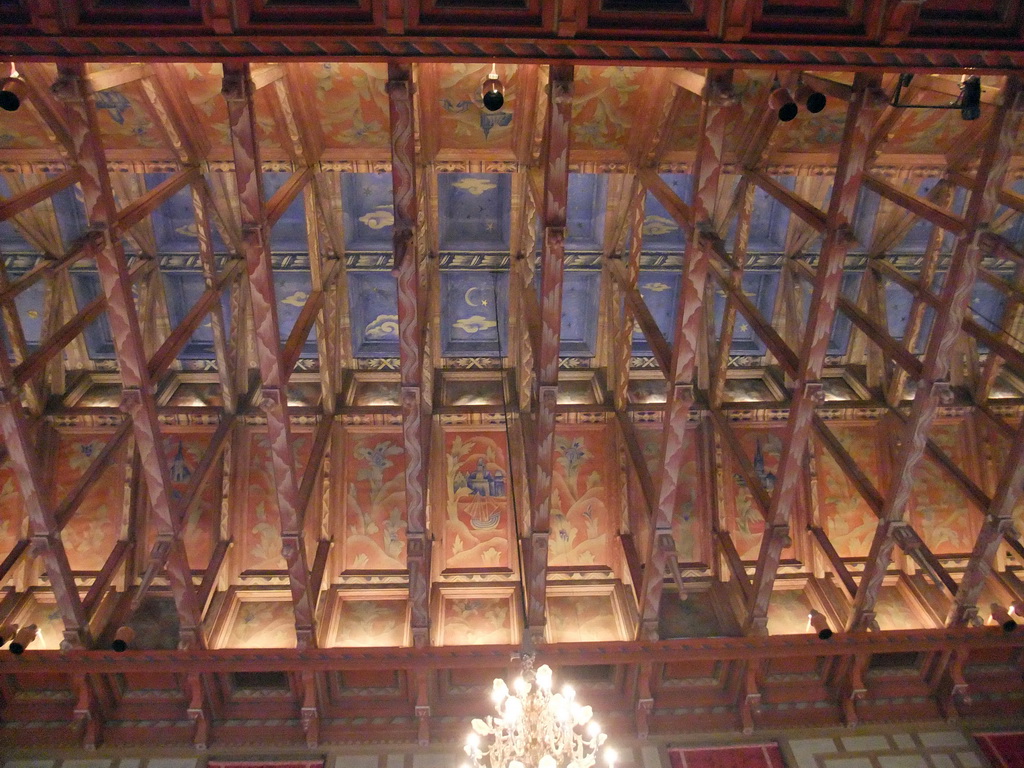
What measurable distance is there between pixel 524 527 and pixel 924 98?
19.8 feet

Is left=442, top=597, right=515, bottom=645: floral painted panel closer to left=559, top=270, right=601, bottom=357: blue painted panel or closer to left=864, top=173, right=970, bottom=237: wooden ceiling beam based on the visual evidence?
left=559, top=270, right=601, bottom=357: blue painted panel

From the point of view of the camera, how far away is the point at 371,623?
30.2 feet

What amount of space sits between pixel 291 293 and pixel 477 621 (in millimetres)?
4674

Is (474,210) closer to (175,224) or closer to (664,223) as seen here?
(664,223)

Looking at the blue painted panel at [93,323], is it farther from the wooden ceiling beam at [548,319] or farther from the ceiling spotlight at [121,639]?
the wooden ceiling beam at [548,319]

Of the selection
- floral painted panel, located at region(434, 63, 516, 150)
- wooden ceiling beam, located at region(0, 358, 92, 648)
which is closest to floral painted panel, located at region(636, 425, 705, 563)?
floral painted panel, located at region(434, 63, 516, 150)

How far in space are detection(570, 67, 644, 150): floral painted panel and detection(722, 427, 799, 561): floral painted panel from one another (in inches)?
160

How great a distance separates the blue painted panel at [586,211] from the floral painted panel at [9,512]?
7272 mm

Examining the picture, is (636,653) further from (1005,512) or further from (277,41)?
(277,41)

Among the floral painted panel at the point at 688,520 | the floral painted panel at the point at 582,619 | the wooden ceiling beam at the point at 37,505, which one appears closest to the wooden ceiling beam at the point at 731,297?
the floral painted panel at the point at 688,520

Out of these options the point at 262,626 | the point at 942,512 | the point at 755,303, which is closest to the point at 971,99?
the point at 755,303

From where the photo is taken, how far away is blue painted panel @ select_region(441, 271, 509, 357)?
9.72m

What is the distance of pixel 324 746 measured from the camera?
8648 millimetres

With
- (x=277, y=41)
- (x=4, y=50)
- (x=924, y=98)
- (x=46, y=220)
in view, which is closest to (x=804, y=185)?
(x=924, y=98)
